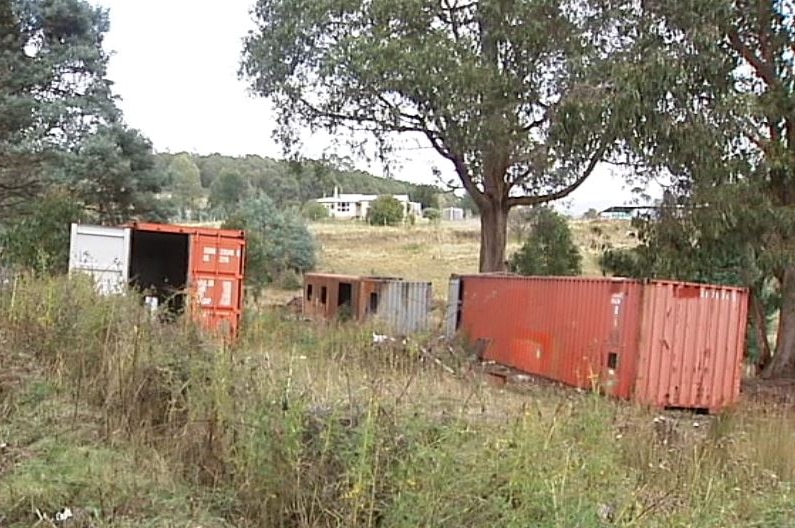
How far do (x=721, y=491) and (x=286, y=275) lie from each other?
29.1m

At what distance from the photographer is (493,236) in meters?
20.8

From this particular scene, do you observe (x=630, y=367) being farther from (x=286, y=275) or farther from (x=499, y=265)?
(x=286, y=275)

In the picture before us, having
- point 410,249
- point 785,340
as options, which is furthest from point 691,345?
point 410,249

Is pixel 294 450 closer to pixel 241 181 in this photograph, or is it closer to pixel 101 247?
pixel 101 247

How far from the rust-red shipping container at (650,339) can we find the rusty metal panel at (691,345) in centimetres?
1

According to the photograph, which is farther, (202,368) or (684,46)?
(684,46)

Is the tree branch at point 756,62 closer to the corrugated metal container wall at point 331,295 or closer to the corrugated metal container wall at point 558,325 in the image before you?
the corrugated metal container wall at point 558,325

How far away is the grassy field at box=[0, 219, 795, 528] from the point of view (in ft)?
12.1

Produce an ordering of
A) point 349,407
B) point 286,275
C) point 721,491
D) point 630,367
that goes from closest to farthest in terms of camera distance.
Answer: point 349,407, point 721,491, point 630,367, point 286,275

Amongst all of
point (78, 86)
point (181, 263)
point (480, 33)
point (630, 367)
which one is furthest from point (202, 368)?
point (78, 86)

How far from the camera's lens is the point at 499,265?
69.5 ft

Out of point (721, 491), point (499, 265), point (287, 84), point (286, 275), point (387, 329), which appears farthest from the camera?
point (286, 275)

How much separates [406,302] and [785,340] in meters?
8.55

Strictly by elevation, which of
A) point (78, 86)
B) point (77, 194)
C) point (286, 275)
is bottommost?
point (286, 275)
